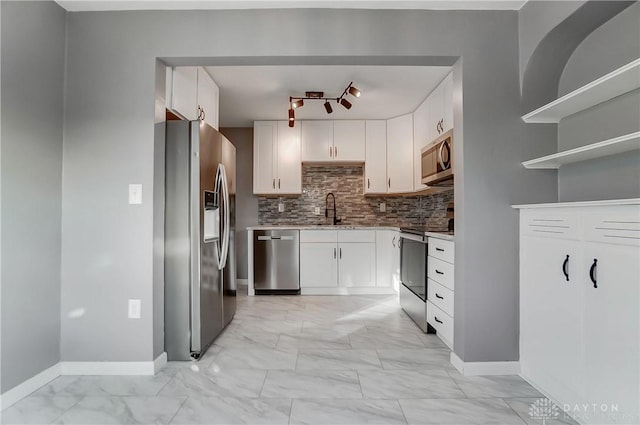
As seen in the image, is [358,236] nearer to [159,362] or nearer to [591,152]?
[159,362]

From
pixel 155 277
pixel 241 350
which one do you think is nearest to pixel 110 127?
pixel 155 277

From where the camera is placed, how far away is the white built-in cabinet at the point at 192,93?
2615 mm

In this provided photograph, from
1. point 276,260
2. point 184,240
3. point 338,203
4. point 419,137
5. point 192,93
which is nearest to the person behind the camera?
point 184,240

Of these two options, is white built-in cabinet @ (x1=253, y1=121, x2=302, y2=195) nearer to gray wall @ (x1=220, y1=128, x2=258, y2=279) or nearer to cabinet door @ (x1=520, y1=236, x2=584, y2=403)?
gray wall @ (x1=220, y1=128, x2=258, y2=279)

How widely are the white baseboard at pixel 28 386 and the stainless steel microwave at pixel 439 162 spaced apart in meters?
3.12

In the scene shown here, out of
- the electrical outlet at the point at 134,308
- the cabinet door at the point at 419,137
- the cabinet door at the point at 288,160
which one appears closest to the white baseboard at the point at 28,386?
the electrical outlet at the point at 134,308

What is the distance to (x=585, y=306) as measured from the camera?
65.0 inches

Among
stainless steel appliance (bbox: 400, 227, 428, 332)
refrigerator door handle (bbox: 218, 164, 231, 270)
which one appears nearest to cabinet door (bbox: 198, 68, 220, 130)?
refrigerator door handle (bbox: 218, 164, 231, 270)

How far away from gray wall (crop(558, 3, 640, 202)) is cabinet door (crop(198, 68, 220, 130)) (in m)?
2.74

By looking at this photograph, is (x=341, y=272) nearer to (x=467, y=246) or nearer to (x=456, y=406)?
(x=467, y=246)

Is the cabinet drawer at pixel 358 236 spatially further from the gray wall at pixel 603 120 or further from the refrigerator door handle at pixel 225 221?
the gray wall at pixel 603 120

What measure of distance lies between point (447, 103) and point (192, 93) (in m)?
2.30

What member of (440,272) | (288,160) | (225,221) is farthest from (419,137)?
(225,221)

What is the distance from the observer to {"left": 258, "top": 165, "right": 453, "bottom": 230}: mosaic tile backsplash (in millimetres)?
5203
